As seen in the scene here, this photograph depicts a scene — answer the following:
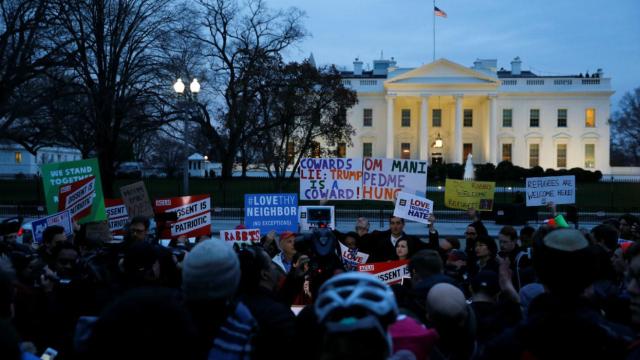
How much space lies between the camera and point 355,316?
2.22 metres

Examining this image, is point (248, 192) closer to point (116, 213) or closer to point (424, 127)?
point (116, 213)

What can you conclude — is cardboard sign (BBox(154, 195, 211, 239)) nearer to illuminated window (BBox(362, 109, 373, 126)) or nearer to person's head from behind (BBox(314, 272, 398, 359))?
person's head from behind (BBox(314, 272, 398, 359))

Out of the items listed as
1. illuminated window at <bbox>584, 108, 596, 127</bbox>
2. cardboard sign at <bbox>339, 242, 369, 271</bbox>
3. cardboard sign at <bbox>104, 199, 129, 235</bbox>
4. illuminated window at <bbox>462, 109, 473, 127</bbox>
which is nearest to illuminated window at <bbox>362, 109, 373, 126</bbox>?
illuminated window at <bbox>462, 109, 473, 127</bbox>

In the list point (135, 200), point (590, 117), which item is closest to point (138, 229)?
point (135, 200)

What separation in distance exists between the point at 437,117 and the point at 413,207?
183ft

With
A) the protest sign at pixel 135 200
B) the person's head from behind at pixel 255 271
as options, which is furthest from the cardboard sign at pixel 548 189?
the person's head from behind at pixel 255 271

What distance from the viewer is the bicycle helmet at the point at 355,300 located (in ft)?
7.31

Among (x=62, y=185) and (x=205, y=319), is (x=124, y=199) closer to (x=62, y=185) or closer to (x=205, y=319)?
(x=62, y=185)

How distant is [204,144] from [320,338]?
62424 millimetres

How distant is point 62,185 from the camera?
973 cm

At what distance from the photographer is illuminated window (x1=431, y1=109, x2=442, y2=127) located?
64.4 meters

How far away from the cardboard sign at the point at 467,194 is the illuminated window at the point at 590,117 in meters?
56.2

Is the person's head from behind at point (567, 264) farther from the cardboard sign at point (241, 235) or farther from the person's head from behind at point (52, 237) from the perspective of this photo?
the cardboard sign at point (241, 235)

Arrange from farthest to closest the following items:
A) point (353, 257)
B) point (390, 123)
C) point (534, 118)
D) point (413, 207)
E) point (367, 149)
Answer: point (367, 149)
point (534, 118)
point (390, 123)
point (413, 207)
point (353, 257)
